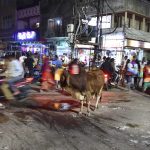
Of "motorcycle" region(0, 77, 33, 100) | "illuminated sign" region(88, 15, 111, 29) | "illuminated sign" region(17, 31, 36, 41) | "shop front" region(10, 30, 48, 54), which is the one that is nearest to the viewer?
"motorcycle" region(0, 77, 33, 100)

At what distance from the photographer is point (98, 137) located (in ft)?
23.7

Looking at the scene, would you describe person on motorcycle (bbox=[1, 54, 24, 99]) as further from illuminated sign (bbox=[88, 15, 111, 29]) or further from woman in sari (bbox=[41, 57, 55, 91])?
illuminated sign (bbox=[88, 15, 111, 29])

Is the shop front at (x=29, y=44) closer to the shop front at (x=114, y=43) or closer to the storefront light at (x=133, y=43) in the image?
the shop front at (x=114, y=43)

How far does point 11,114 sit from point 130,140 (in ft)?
12.5

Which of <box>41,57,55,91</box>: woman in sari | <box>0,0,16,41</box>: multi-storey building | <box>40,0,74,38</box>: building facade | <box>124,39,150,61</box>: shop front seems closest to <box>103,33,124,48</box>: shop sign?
<box>124,39,150,61</box>: shop front

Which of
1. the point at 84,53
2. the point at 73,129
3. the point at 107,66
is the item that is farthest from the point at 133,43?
the point at 73,129

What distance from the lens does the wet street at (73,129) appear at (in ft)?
21.6

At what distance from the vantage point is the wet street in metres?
6.58

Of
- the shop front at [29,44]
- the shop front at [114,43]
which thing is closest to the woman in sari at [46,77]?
the shop front at [29,44]

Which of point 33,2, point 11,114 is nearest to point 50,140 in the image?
point 11,114

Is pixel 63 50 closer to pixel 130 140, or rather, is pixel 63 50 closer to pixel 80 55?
pixel 80 55

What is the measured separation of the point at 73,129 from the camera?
310 inches

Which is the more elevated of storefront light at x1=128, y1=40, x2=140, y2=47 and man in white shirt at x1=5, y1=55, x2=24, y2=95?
storefront light at x1=128, y1=40, x2=140, y2=47

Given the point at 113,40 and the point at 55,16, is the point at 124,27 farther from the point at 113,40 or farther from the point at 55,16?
the point at 55,16
